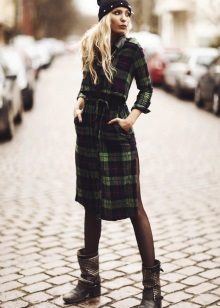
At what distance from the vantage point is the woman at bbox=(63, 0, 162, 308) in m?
3.62

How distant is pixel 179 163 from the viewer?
9.05 metres

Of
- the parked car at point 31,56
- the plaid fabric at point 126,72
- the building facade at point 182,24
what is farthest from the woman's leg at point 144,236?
the building facade at point 182,24

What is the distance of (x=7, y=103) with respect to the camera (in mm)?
11102

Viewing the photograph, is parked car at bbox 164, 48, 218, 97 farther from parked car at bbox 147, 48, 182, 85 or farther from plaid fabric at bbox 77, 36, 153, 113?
plaid fabric at bbox 77, 36, 153, 113

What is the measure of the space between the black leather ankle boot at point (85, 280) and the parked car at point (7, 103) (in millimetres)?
7152

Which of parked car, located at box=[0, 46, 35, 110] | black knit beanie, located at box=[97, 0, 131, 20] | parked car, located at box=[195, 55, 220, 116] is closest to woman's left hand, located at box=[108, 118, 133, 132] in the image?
black knit beanie, located at box=[97, 0, 131, 20]

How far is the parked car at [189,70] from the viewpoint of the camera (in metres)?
18.0

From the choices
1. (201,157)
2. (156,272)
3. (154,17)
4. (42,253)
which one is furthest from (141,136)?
(154,17)

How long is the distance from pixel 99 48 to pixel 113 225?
2.61 m

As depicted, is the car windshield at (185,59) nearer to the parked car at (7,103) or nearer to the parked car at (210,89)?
the parked car at (210,89)

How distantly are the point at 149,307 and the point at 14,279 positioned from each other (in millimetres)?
1140

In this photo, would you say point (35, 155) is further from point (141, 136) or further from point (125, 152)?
point (125, 152)

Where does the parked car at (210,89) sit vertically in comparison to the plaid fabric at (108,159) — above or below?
above

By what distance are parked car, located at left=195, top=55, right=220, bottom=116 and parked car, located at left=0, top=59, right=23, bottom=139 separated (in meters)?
4.61
